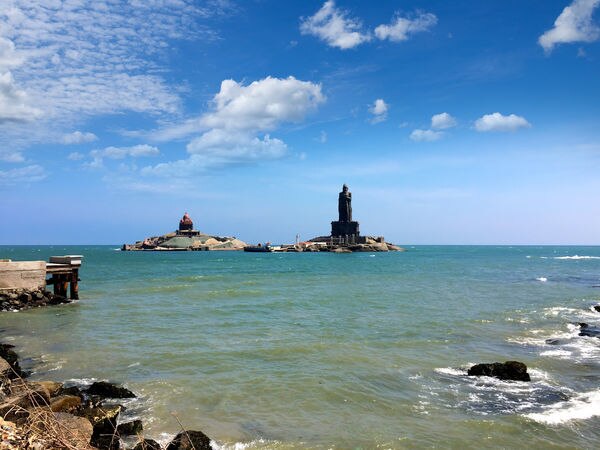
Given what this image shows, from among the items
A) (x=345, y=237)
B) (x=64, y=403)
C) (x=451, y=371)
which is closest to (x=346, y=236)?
(x=345, y=237)

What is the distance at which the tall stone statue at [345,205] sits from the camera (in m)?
174

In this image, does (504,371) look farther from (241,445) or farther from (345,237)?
(345,237)

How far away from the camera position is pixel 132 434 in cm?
909

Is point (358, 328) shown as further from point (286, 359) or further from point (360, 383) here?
point (360, 383)

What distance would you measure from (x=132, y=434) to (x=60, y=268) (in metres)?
25.7

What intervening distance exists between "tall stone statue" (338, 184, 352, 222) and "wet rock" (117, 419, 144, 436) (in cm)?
16587

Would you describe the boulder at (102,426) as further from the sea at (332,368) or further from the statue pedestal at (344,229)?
the statue pedestal at (344,229)

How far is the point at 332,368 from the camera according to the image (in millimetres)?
14188

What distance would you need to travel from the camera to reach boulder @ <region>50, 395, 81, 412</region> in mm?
9264

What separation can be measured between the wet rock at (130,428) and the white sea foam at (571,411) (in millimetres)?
8603

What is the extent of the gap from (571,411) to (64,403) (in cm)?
1147

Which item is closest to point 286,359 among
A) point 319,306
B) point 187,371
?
point 187,371

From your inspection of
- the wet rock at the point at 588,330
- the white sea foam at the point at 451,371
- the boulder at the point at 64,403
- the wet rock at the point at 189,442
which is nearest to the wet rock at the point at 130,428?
the boulder at the point at 64,403

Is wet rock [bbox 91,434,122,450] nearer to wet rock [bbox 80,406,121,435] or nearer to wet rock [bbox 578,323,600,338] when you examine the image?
wet rock [bbox 80,406,121,435]
